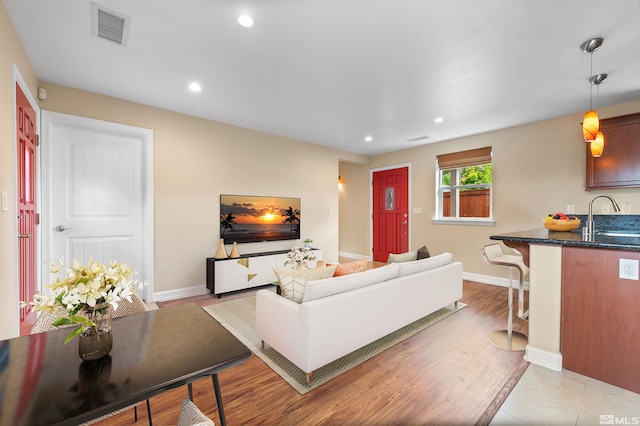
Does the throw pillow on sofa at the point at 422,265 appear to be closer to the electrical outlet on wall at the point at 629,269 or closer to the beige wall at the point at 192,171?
the electrical outlet on wall at the point at 629,269

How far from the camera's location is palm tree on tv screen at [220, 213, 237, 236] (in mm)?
4188

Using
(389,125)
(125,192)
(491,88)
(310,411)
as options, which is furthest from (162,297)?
(491,88)

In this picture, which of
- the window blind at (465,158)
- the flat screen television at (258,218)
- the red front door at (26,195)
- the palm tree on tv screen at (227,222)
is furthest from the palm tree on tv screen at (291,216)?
the red front door at (26,195)

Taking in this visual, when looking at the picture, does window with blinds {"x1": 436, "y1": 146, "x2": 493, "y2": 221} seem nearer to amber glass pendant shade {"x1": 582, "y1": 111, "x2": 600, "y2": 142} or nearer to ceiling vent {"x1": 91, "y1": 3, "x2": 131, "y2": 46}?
amber glass pendant shade {"x1": 582, "y1": 111, "x2": 600, "y2": 142}

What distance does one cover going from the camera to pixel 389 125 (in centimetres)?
427

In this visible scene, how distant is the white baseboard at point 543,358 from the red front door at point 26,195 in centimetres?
423

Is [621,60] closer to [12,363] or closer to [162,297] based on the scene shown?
[12,363]

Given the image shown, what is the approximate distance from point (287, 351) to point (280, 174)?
3344 millimetres

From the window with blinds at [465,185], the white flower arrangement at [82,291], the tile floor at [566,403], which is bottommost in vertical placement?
the tile floor at [566,403]

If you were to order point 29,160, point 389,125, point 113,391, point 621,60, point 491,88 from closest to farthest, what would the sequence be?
point 113,391, point 621,60, point 29,160, point 491,88, point 389,125

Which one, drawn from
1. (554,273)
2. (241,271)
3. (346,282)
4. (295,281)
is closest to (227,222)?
(241,271)

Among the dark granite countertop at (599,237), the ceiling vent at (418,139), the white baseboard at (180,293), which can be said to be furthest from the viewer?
the ceiling vent at (418,139)

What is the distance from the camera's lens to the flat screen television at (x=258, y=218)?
4246 mm

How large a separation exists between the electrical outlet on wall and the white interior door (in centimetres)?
465
